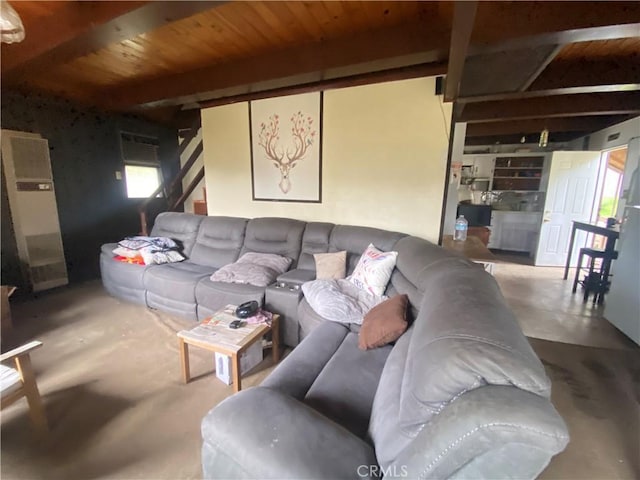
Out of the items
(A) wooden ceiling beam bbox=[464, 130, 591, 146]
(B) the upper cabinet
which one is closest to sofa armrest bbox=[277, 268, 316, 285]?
(A) wooden ceiling beam bbox=[464, 130, 591, 146]

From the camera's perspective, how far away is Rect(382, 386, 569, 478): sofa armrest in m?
0.62

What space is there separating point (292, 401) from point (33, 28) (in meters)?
3.08

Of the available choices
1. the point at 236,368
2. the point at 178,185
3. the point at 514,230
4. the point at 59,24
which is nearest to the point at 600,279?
the point at 514,230

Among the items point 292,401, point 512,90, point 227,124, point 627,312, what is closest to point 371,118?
point 512,90

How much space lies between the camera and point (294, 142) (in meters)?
3.11

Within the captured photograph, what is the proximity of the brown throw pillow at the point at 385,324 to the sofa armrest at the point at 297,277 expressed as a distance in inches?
35.3

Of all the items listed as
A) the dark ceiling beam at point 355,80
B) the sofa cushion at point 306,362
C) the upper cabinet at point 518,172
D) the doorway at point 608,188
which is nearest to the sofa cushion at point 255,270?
the sofa cushion at point 306,362

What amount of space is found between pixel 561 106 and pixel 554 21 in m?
2.39

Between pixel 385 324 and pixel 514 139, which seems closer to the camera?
pixel 385 324

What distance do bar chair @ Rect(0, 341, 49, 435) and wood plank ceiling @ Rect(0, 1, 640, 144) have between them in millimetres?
1923

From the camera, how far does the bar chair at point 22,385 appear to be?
1338mm

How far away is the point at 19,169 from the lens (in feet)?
10.2

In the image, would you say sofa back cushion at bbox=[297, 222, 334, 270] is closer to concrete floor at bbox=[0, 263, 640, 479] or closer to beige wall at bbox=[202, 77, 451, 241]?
beige wall at bbox=[202, 77, 451, 241]

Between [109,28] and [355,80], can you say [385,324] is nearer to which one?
[355,80]
